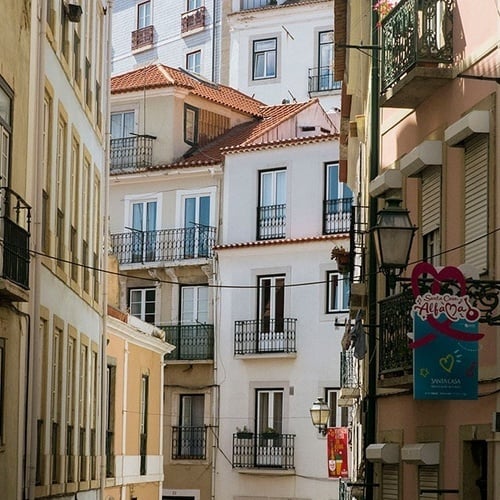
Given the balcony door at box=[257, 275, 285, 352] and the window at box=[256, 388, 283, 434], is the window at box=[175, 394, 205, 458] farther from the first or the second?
the balcony door at box=[257, 275, 285, 352]

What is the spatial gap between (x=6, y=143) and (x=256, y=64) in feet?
116

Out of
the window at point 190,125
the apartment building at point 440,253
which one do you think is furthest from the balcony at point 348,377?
the window at point 190,125

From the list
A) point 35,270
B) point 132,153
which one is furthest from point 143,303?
point 35,270

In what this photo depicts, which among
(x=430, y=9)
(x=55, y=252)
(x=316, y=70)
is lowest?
(x=55, y=252)

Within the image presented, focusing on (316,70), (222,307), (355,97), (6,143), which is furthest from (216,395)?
(6,143)

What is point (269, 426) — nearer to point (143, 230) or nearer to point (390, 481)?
point (143, 230)

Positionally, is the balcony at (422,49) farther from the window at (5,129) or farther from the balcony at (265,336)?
the balcony at (265,336)

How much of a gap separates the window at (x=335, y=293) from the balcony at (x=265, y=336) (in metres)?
1.05

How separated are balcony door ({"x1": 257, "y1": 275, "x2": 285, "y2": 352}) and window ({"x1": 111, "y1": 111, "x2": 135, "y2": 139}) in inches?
251

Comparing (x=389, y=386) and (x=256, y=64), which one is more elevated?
(x=256, y=64)

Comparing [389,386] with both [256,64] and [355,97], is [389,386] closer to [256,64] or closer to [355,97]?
[355,97]

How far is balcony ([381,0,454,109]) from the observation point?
15.1m

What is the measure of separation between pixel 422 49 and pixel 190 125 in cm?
2999

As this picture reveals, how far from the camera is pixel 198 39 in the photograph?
56.8 m
